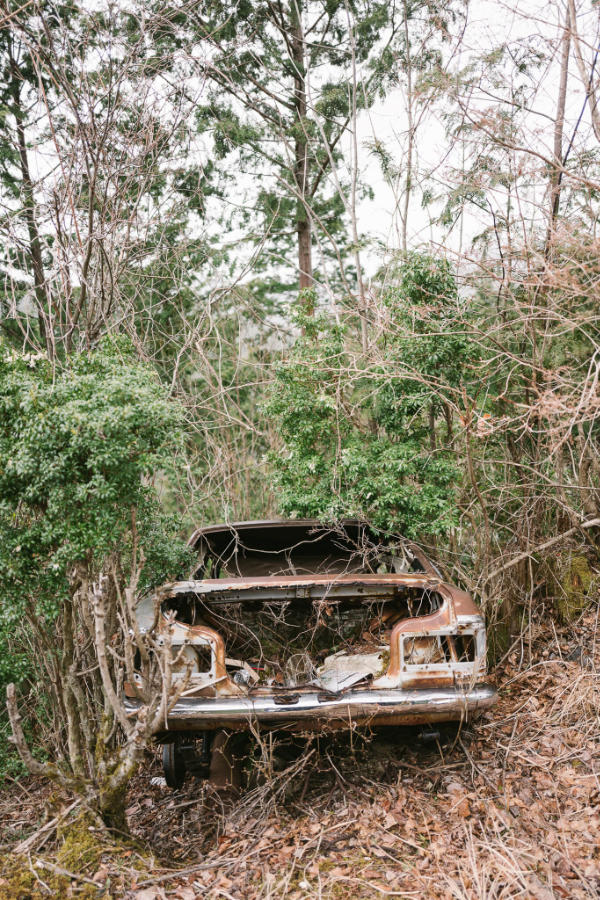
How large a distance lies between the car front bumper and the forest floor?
46 centimetres

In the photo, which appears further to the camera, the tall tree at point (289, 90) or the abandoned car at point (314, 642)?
the tall tree at point (289, 90)

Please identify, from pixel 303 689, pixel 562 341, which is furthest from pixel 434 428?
pixel 303 689

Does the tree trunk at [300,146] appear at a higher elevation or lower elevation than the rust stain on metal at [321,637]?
higher

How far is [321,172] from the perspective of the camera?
1005 centimetres

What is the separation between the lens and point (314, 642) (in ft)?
14.9

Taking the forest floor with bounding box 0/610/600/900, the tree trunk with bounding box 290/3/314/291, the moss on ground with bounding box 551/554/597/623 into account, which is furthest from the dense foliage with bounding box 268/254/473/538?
the tree trunk with bounding box 290/3/314/291

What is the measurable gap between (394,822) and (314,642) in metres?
1.50

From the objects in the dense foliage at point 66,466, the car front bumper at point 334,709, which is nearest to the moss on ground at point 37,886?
the car front bumper at point 334,709

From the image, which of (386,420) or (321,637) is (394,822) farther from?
(386,420)

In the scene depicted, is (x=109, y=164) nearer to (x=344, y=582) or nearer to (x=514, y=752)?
(x=344, y=582)

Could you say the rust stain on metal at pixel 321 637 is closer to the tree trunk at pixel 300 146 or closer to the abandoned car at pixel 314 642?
the abandoned car at pixel 314 642

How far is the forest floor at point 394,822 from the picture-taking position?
106 inches

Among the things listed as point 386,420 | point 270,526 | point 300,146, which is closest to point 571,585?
point 386,420

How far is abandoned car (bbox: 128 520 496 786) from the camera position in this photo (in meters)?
3.21
